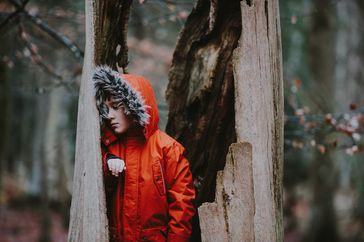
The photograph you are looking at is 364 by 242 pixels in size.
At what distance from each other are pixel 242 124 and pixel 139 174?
36.8 inches

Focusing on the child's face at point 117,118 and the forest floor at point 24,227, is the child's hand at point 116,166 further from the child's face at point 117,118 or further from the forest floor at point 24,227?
the forest floor at point 24,227

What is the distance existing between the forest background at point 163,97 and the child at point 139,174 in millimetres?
1361

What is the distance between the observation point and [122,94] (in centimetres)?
328

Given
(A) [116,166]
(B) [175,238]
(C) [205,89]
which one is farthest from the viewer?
(C) [205,89]

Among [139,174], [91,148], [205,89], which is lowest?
[139,174]

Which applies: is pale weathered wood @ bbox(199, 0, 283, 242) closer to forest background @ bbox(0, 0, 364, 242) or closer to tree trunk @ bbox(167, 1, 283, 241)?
tree trunk @ bbox(167, 1, 283, 241)

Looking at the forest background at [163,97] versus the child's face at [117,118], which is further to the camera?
the forest background at [163,97]

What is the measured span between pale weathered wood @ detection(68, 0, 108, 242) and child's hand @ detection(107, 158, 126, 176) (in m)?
0.18

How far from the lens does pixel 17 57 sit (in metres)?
7.05

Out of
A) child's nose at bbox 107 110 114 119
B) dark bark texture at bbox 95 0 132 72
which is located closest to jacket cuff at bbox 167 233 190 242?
child's nose at bbox 107 110 114 119

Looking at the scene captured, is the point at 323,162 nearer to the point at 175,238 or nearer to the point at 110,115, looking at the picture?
the point at 175,238

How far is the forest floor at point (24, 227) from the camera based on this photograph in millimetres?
12617

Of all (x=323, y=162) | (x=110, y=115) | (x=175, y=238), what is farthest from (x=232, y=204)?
(x=323, y=162)

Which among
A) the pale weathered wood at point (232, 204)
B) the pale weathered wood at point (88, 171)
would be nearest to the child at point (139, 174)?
the pale weathered wood at point (88, 171)
